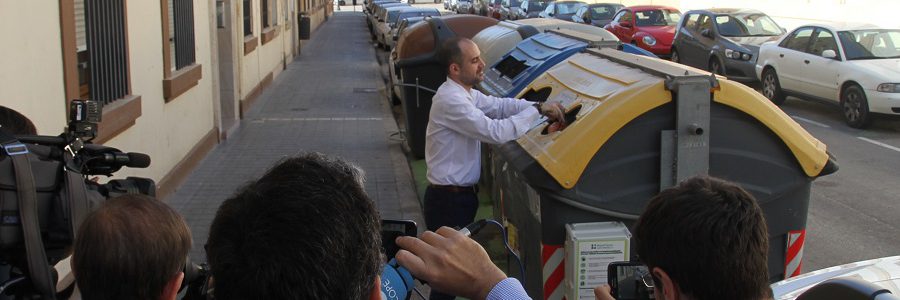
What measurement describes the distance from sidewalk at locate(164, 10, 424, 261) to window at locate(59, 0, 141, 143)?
3.83 feet

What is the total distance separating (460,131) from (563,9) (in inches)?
973

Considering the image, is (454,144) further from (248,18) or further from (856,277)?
(248,18)

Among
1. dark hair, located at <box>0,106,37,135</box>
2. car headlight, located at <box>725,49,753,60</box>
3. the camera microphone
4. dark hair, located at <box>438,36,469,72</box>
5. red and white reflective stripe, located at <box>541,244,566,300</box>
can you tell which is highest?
dark hair, located at <box>438,36,469,72</box>

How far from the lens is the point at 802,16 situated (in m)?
33.7

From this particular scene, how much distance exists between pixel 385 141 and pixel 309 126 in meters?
1.80

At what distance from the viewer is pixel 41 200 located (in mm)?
2914

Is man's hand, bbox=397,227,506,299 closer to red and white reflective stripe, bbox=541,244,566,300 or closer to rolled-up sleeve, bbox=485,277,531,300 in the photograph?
rolled-up sleeve, bbox=485,277,531,300

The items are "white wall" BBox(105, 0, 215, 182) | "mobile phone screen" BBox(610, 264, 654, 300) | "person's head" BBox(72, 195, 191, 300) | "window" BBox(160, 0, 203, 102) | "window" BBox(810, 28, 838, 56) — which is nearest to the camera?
"person's head" BBox(72, 195, 191, 300)

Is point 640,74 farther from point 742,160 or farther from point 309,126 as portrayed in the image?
point 309,126

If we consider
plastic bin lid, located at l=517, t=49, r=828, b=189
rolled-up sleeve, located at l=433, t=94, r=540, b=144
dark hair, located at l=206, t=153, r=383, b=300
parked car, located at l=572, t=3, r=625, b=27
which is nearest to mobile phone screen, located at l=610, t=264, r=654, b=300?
dark hair, located at l=206, t=153, r=383, b=300

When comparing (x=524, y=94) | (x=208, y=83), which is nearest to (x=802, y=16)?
(x=208, y=83)

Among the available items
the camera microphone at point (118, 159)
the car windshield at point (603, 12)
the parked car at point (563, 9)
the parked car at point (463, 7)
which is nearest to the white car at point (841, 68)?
the car windshield at point (603, 12)

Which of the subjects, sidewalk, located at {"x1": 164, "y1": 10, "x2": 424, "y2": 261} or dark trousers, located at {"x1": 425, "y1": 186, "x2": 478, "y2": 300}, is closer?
dark trousers, located at {"x1": 425, "y1": 186, "x2": 478, "y2": 300}

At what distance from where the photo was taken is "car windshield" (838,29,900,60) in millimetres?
13905
